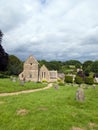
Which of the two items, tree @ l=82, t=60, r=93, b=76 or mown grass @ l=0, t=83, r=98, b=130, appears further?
tree @ l=82, t=60, r=93, b=76

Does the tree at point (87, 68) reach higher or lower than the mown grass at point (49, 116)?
higher

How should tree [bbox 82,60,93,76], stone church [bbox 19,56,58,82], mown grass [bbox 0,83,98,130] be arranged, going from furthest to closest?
tree [bbox 82,60,93,76]
stone church [bbox 19,56,58,82]
mown grass [bbox 0,83,98,130]

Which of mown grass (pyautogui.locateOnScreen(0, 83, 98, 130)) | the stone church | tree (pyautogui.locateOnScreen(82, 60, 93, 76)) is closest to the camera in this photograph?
mown grass (pyautogui.locateOnScreen(0, 83, 98, 130))

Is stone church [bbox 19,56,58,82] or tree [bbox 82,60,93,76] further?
tree [bbox 82,60,93,76]

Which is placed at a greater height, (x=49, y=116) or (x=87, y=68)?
(x=87, y=68)

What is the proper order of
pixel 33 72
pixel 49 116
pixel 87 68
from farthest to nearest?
1. pixel 87 68
2. pixel 33 72
3. pixel 49 116

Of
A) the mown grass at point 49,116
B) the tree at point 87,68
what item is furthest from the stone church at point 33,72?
the mown grass at point 49,116

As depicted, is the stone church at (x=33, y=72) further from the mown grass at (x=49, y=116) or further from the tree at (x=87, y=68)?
the mown grass at (x=49, y=116)

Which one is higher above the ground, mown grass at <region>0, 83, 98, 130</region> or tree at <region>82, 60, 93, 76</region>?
tree at <region>82, 60, 93, 76</region>

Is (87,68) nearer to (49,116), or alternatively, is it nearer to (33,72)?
(33,72)

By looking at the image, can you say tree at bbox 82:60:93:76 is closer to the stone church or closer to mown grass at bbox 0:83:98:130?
the stone church

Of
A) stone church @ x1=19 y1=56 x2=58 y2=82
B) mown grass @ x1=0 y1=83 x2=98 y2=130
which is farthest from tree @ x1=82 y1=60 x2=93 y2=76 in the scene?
mown grass @ x1=0 y1=83 x2=98 y2=130

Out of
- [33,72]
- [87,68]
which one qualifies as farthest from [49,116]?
[87,68]

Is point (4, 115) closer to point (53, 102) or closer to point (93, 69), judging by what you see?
point (53, 102)
